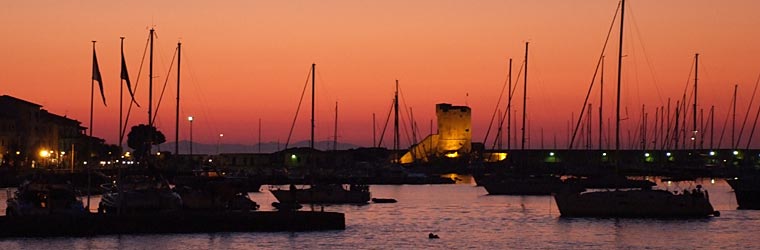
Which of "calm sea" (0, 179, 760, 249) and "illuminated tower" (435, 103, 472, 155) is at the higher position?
"illuminated tower" (435, 103, 472, 155)

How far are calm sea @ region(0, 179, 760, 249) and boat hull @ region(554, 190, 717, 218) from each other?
0.52 metres

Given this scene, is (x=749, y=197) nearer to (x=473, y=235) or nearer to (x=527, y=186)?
(x=527, y=186)

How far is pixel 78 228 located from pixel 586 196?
83.0 ft

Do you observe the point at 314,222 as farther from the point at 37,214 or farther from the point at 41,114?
the point at 41,114

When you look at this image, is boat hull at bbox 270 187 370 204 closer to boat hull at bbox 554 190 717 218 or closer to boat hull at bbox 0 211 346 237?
boat hull at bbox 554 190 717 218

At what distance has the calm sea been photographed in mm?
49438

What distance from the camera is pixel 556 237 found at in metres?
57.1

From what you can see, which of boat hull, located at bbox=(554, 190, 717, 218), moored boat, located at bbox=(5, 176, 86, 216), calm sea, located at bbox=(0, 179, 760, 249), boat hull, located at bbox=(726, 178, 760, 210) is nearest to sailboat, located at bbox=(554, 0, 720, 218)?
boat hull, located at bbox=(554, 190, 717, 218)

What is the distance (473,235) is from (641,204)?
9521mm

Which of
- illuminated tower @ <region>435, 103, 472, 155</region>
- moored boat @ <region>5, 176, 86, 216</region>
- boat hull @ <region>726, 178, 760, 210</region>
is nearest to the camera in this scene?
moored boat @ <region>5, 176, 86, 216</region>

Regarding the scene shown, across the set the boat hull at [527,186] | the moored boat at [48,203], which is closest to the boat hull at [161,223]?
the moored boat at [48,203]

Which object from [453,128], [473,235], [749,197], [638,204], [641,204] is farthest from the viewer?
[453,128]

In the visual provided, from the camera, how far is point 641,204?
6303cm

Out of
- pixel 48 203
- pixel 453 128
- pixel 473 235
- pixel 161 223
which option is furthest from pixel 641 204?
pixel 453 128
